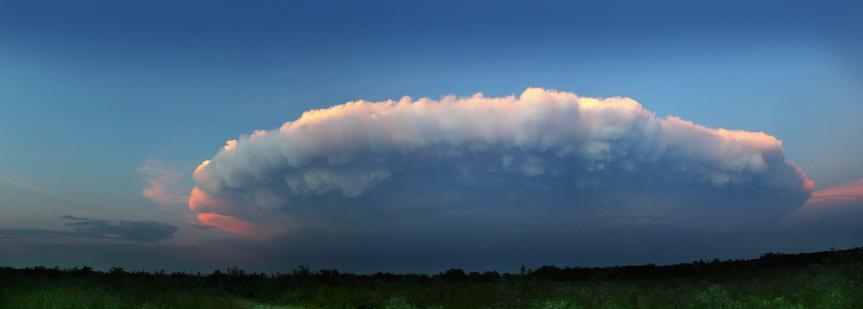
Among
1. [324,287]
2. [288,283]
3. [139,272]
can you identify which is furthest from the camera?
[139,272]

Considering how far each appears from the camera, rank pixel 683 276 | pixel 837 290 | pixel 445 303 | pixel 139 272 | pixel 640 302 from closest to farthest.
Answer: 1. pixel 837 290
2. pixel 640 302
3. pixel 445 303
4. pixel 139 272
5. pixel 683 276

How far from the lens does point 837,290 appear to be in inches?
750

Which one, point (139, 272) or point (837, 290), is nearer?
point (837, 290)

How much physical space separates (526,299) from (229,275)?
63.4ft

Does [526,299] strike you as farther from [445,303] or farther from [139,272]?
[139,272]

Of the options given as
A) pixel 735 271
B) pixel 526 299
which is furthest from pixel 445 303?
pixel 735 271

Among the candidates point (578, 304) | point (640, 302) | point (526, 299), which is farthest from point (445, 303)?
point (640, 302)

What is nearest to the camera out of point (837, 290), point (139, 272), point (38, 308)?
point (38, 308)

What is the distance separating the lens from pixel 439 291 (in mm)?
23812

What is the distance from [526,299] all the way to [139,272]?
22.4 meters

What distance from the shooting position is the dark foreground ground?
749 inches

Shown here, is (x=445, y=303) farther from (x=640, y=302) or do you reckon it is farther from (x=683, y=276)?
(x=683, y=276)

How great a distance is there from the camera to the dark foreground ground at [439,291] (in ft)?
62.4

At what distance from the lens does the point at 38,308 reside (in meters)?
17.5
